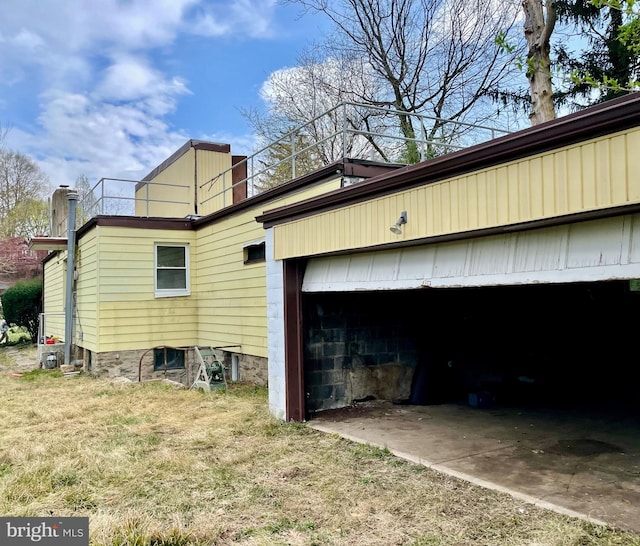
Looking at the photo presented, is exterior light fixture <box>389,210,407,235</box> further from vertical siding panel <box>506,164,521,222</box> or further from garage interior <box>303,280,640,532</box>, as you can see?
garage interior <box>303,280,640,532</box>

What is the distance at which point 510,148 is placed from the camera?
4020 mm

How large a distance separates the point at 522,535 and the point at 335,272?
12.3ft

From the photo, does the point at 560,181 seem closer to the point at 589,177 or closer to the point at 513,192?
the point at 589,177

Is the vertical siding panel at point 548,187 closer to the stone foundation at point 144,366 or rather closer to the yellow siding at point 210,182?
the stone foundation at point 144,366

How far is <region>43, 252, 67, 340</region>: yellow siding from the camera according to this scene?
54.9ft

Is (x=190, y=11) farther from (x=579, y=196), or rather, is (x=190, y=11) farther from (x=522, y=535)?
(x=522, y=535)

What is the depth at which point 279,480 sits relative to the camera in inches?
186

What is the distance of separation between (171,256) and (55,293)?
807 centimetres

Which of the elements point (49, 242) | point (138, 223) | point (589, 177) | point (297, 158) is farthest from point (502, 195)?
point (297, 158)

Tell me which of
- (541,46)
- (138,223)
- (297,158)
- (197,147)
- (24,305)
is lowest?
(24,305)

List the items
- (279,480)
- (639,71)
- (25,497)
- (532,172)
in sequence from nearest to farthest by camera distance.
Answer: (532,172) < (25,497) < (279,480) < (639,71)

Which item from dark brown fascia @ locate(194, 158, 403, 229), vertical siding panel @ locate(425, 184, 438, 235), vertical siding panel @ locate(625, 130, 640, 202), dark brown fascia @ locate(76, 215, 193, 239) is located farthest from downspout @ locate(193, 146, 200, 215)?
vertical siding panel @ locate(625, 130, 640, 202)

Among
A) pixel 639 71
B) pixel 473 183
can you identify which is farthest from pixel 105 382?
pixel 639 71

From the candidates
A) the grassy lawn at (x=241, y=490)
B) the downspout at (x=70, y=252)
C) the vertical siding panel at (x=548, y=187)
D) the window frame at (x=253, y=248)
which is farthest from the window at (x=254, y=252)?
the vertical siding panel at (x=548, y=187)
